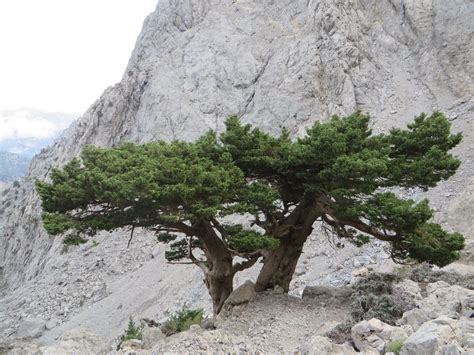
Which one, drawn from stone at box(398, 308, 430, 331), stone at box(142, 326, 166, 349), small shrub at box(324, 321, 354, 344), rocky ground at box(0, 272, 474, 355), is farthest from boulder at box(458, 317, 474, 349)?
stone at box(142, 326, 166, 349)

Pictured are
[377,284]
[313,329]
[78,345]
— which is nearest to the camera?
[313,329]

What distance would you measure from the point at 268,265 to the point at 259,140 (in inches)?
188

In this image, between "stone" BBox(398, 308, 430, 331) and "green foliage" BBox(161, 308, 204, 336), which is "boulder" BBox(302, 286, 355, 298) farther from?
"stone" BBox(398, 308, 430, 331)

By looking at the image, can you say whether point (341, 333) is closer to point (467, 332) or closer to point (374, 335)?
point (374, 335)

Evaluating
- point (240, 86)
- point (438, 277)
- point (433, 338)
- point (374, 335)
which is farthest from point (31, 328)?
point (240, 86)

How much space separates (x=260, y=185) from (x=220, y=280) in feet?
14.5

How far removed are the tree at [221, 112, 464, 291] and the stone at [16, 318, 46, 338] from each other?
2108 cm

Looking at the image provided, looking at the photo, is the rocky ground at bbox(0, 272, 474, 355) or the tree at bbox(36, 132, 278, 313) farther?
the tree at bbox(36, 132, 278, 313)

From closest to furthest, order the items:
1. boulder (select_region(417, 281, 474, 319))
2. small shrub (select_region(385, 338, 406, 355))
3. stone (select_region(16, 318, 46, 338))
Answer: small shrub (select_region(385, 338, 406, 355))
boulder (select_region(417, 281, 474, 319))
stone (select_region(16, 318, 46, 338))

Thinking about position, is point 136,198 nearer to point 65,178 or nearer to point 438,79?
point 65,178

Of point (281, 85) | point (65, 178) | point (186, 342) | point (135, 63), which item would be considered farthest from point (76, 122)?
point (186, 342)

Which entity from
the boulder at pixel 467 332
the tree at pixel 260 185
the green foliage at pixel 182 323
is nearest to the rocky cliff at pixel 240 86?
the green foliage at pixel 182 323

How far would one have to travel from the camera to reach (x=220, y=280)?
52.0 ft

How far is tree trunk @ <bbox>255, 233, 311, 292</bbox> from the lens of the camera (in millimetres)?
16000
